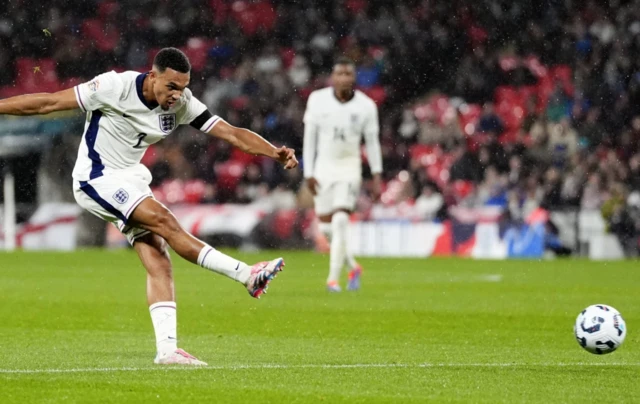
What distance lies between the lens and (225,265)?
714cm

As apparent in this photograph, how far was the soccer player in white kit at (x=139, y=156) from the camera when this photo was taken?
7203 millimetres

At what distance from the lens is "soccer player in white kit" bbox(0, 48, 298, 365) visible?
23.6ft

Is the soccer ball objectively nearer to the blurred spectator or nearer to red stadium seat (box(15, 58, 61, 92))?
the blurred spectator

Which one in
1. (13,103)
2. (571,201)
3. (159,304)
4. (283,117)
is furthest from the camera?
(283,117)

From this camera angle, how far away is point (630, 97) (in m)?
25.3

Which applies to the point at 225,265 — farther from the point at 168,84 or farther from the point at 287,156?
the point at 168,84

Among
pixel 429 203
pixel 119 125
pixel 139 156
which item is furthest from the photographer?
pixel 429 203

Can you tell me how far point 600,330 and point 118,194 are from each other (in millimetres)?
2880

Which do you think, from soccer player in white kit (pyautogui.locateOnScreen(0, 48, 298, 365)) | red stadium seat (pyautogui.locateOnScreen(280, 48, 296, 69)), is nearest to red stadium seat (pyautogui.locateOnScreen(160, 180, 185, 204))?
red stadium seat (pyautogui.locateOnScreen(280, 48, 296, 69))

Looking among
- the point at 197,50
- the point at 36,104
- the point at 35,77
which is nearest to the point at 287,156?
the point at 36,104

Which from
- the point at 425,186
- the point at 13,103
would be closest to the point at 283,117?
the point at 425,186

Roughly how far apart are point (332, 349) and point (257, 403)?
8.48 feet

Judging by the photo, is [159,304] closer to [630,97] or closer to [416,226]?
[416,226]

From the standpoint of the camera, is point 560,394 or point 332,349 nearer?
point 560,394
